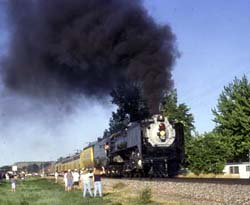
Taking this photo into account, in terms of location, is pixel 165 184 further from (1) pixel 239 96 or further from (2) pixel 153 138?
(1) pixel 239 96

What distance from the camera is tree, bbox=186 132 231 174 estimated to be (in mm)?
46500

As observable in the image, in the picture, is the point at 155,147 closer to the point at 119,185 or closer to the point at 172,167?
the point at 172,167

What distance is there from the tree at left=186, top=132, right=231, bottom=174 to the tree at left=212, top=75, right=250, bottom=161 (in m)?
3.17

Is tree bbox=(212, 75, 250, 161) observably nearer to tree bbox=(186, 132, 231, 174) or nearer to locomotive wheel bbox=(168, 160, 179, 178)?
tree bbox=(186, 132, 231, 174)

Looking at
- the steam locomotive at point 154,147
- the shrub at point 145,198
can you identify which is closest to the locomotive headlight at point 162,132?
the steam locomotive at point 154,147

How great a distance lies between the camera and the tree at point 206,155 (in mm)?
46500

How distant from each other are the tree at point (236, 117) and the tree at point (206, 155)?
3166mm

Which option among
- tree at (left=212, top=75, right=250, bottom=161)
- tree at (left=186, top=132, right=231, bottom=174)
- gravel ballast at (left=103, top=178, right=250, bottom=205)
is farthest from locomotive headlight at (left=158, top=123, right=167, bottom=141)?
tree at (left=212, top=75, right=250, bottom=161)

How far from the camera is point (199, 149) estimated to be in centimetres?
4709

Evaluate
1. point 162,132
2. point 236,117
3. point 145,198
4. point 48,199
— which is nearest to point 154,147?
point 162,132

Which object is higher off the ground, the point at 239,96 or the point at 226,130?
the point at 239,96

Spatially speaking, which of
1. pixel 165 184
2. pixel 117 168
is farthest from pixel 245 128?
pixel 165 184

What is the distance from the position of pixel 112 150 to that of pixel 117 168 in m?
1.30

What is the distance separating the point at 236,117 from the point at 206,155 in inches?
286
